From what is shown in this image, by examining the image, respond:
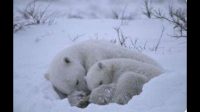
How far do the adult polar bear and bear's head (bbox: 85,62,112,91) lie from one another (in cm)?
33

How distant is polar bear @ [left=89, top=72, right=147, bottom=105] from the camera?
3.41 metres

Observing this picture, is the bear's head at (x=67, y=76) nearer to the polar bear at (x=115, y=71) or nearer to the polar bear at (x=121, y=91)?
the polar bear at (x=115, y=71)

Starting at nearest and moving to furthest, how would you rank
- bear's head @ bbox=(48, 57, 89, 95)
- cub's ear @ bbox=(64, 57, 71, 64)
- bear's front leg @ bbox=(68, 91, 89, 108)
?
bear's front leg @ bbox=(68, 91, 89, 108)
bear's head @ bbox=(48, 57, 89, 95)
cub's ear @ bbox=(64, 57, 71, 64)

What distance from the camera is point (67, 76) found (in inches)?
170

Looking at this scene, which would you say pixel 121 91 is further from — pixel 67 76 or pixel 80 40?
pixel 80 40

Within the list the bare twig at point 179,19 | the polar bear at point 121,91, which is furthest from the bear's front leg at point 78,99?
the bare twig at point 179,19

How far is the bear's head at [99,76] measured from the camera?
4.15 metres

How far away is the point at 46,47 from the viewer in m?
6.61

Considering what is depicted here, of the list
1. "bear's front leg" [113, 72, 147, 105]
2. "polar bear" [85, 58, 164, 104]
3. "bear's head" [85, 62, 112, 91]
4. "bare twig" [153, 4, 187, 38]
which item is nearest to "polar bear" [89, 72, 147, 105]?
"bear's front leg" [113, 72, 147, 105]

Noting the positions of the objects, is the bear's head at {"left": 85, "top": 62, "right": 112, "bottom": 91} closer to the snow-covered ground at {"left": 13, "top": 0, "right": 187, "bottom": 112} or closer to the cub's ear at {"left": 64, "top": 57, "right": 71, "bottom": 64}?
the cub's ear at {"left": 64, "top": 57, "right": 71, "bottom": 64}

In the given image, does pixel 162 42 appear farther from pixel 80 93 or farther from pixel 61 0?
pixel 61 0

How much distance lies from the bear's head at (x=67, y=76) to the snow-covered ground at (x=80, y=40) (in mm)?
190
